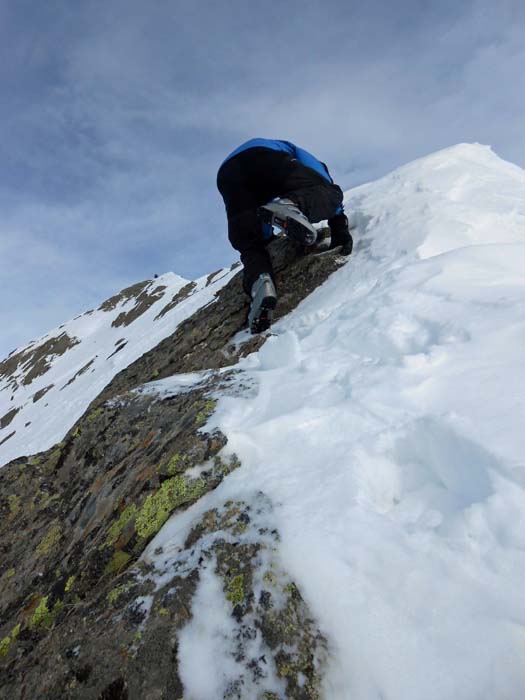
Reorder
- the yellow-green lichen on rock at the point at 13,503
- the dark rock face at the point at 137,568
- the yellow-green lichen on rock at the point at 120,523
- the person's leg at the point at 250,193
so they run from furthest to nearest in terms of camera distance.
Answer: the person's leg at the point at 250,193
the yellow-green lichen on rock at the point at 13,503
the yellow-green lichen on rock at the point at 120,523
the dark rock face at the point at 137,568

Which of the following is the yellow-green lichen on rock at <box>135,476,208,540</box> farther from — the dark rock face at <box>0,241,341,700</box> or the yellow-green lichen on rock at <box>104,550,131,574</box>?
the yellow-green lichen on rock at <box>104,550,131,574</box>

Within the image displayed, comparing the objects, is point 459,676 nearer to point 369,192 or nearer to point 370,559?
point 370,559

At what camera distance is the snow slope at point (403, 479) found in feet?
5.18

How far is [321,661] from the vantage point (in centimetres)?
168

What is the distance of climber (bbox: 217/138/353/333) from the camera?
6.26 m

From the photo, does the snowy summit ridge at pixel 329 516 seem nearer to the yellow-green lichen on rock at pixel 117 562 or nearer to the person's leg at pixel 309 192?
the yellow-green lichen on rock at pixel 117 562

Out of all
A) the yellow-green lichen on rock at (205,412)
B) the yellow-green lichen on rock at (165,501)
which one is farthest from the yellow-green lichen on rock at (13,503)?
the yellow-green lichen on rock at (205,412)

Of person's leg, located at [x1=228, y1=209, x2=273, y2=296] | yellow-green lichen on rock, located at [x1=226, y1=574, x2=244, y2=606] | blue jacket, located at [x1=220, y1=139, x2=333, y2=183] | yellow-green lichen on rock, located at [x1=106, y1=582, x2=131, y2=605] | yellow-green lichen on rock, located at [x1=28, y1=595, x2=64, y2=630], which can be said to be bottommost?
yellow-green lichen on rock, located at [x1=28, y1=595, x2=64, y2=630]

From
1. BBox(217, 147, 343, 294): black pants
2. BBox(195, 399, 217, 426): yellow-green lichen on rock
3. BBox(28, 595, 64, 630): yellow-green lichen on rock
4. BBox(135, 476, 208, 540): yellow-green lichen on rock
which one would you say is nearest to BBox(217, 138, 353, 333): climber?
BBox(217, 147, 343, 294): black pants

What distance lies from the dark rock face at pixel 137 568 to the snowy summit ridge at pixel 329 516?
0.04ft

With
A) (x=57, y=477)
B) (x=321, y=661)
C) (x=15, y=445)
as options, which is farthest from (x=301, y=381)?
(x=15, y=445)

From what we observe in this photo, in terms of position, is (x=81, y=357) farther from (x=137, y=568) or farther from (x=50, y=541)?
(x=137, y=568)

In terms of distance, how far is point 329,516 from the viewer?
83.7 inches

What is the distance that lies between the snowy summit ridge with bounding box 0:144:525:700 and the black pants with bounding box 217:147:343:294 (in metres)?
2.35
